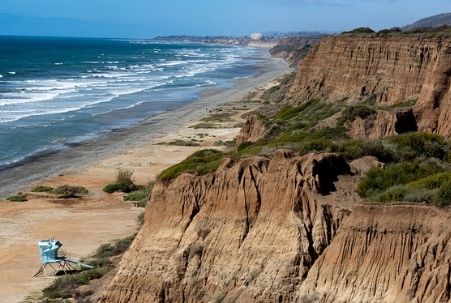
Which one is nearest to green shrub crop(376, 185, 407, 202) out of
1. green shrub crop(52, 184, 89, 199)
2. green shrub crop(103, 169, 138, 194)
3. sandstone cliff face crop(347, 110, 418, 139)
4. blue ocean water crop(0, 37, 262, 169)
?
sandstone cliff face crop(347, 110, 418, 139)

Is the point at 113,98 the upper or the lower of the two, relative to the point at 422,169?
lower

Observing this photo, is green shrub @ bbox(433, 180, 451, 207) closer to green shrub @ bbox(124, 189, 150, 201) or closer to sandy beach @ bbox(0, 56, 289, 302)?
sandy beach @ bbox(0, 56, 289, 302)

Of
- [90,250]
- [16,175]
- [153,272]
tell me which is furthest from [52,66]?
[153,272]

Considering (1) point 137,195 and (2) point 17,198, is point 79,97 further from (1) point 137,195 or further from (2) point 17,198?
(1) point 137,195

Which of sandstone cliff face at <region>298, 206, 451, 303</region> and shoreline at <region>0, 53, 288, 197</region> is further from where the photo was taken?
shoreline at <region>0, 53, 288, 197</region>

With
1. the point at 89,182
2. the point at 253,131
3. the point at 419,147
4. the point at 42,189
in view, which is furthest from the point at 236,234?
the point at 253,131

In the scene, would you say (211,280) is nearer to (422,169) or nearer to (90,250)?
(422,169)
